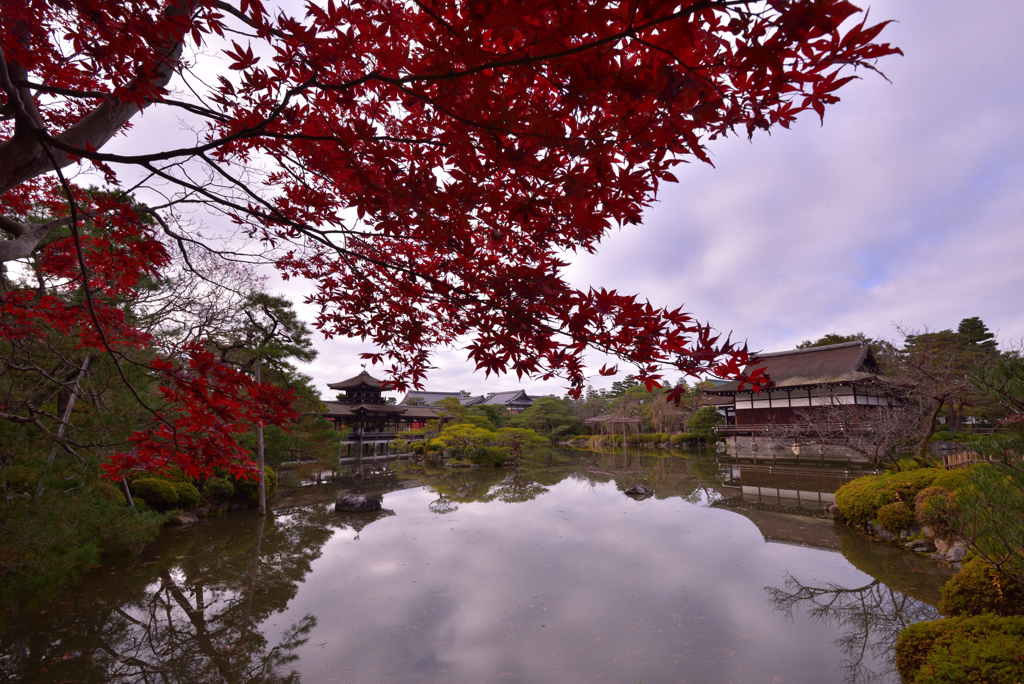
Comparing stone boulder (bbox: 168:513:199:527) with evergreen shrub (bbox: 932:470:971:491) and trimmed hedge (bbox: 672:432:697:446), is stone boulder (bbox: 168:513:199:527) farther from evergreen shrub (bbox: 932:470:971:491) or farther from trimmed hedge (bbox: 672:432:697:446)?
trimmed hedge (bbox: 672:432:697:446)

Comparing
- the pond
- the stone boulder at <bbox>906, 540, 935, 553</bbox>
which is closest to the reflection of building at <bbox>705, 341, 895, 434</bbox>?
the pond

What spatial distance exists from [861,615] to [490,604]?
155 inches

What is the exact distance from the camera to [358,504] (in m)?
10.2

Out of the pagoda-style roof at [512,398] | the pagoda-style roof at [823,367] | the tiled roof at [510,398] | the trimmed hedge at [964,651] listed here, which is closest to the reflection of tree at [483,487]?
the trimmed hedge at [964,651]

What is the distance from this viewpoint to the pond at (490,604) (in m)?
3.67

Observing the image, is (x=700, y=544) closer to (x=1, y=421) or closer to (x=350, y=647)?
(x=350, y=647)

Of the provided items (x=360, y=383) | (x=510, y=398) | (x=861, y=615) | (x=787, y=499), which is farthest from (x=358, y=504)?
(x=510, y=398)

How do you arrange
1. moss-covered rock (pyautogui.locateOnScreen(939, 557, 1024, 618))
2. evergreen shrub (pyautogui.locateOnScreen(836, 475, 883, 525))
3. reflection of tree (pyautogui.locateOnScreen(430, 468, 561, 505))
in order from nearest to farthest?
moss-covered rock (pyautogui.locateOnScreen(939, 557, 1024, 618)), evergreen shrub (pyautogui.locateOnScreen(836, 475, 883, 525)), reflection of tree (pyautogui.locateOnScreen(430, 468, 561, 505))

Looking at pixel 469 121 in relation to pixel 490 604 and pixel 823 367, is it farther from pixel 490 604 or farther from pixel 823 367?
pixel 823 367

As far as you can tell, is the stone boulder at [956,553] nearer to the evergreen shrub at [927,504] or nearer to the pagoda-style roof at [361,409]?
the evergreen shrub at [927,504]

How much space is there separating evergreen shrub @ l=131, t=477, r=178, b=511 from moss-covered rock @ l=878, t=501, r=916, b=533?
1292cm

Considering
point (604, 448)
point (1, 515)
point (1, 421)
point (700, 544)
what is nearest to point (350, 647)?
point (1, 515)

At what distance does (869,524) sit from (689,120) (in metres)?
8.90

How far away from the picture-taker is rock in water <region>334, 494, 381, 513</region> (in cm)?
1010
